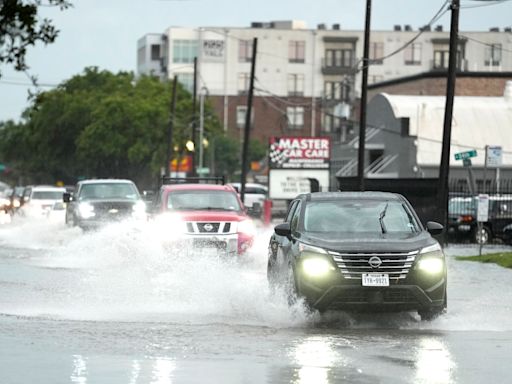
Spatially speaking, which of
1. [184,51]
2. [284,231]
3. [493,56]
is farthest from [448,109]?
[184,51]

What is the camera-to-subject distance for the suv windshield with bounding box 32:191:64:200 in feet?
196

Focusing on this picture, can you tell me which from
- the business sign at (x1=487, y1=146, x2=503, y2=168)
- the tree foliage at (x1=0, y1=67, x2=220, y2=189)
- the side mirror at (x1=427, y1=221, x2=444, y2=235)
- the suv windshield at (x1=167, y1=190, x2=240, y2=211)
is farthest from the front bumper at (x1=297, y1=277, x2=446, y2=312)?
the tree foliage at (x1=0, y1=67, x2=220, y2=189)

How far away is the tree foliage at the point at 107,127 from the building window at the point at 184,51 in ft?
88.0

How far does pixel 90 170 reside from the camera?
113 metres

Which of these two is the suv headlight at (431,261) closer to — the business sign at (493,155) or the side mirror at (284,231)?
the side mirror at (284,231)

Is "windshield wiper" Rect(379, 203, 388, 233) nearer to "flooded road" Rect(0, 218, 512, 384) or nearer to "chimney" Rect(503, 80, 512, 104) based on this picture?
"flooded road" Rect(0, 218, 512, 384)

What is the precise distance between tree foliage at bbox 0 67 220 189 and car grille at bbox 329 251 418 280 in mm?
82632

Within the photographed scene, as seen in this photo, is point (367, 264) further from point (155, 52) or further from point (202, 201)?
point (155, 52)

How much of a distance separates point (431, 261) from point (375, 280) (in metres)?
0.80

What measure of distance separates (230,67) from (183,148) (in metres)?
40.1

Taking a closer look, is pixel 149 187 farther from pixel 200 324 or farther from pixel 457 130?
pixel 200 324

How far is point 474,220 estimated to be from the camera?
47406 mm

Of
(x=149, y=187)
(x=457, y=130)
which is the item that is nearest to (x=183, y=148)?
(x=149, y=187)

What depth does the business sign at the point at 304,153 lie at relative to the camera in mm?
68375
